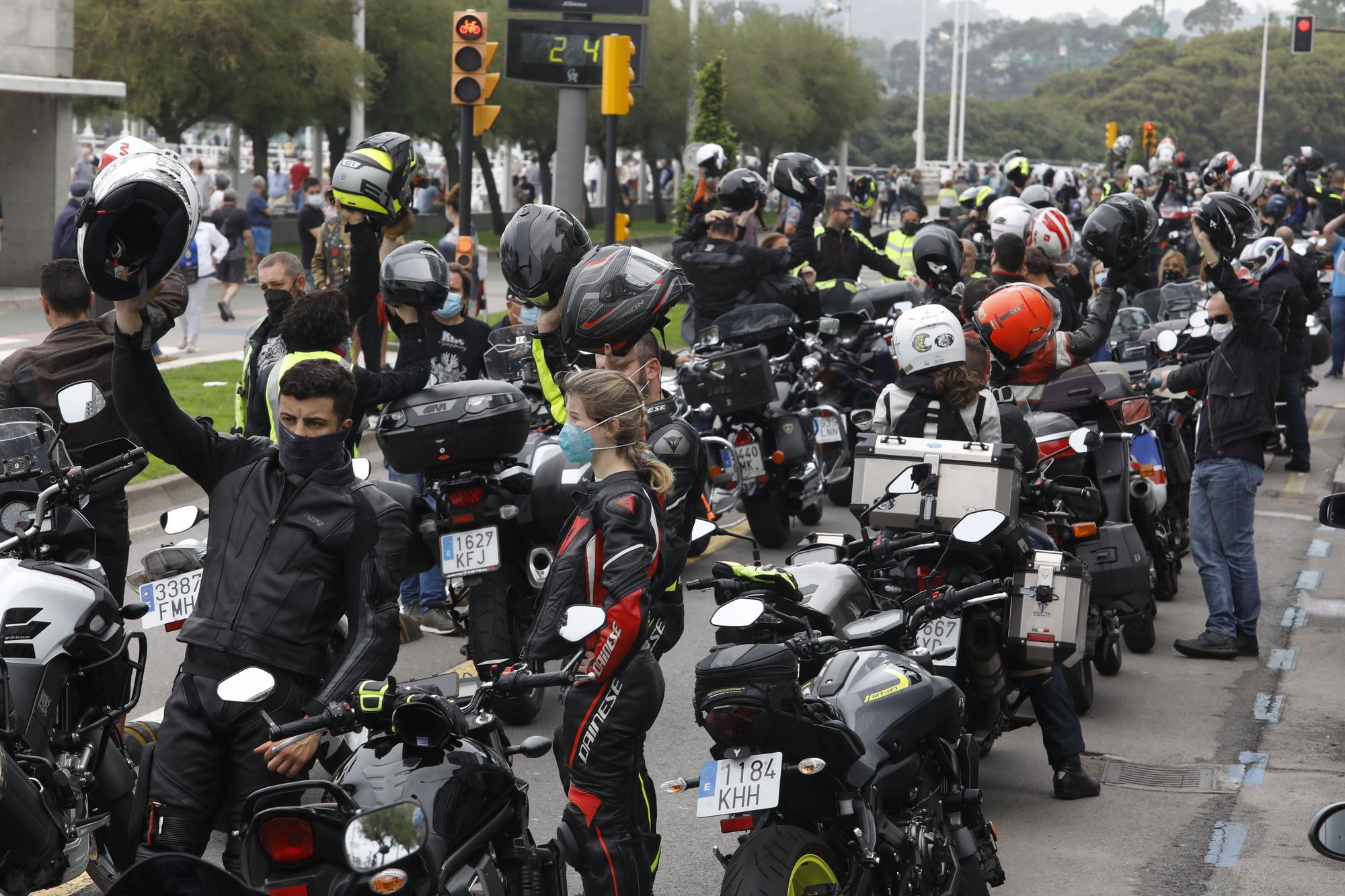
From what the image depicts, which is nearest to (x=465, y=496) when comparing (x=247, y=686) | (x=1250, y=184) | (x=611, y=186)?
(x=247, y=686)

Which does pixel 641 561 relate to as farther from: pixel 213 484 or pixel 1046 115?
pixel 1046 115

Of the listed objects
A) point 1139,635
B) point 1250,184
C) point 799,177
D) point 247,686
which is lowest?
point 1139,635

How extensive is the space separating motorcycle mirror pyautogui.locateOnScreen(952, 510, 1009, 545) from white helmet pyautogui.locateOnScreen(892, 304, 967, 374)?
1.40 meters

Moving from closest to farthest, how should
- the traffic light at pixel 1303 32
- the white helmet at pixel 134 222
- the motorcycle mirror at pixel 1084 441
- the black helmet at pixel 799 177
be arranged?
the white helmet at pixel 134 222, the motorcycle mirror at pixel 1084 441, the black helmet at pixel 799 177, the traffic light at pixel 1303 32

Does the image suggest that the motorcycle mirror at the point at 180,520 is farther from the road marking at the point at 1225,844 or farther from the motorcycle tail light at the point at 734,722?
the road marking at the point at 1225,844

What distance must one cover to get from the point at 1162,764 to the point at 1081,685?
65cm

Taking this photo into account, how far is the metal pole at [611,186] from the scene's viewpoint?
15250 millimetres

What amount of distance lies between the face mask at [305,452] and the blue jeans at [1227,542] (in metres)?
5.69

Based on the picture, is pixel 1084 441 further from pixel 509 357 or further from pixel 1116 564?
pixel 509 357

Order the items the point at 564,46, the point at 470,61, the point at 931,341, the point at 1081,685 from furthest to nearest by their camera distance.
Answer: the point at 564,46, the point at 470,61, the point at 1081,685, the point at 931,341

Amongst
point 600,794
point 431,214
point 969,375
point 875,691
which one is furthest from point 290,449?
point 431,214

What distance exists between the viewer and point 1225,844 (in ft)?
20.4

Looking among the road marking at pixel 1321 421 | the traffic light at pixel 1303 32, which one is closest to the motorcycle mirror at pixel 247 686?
the road marking at pixel 1321 421

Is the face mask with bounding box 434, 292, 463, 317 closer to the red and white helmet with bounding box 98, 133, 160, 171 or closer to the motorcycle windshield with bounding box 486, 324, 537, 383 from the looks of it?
the motorcycle windshield with bounding box 486, 324, 537, 383
